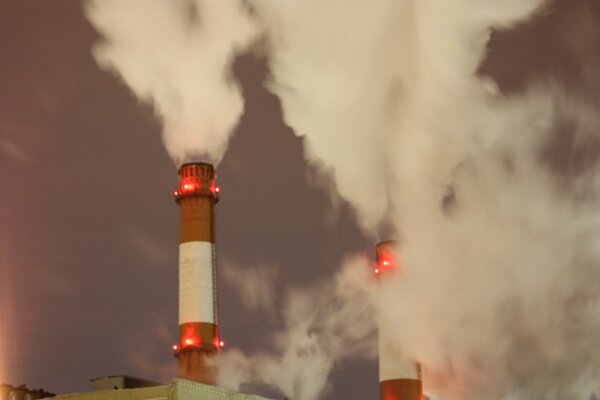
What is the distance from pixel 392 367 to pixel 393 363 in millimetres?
204

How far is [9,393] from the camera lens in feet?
174

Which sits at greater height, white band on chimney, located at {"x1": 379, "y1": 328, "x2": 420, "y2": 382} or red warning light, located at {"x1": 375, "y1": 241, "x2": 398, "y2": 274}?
red warning light, located at {"x1": 375, "y1": 241, "x2": 398, "y2": 274}

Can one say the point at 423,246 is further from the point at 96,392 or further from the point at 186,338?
the point at 96,392

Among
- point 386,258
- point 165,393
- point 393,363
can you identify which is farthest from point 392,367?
point 165,393

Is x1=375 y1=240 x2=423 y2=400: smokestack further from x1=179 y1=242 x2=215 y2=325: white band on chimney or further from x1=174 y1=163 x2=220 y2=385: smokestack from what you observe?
x1=179 y1=242 x2=215 y2=325: white band on chimney

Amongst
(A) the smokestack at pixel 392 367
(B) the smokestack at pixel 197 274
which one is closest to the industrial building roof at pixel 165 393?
(B) the smokestack at pixel 197 274

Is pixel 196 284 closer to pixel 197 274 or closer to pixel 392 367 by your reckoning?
pixel 197 274

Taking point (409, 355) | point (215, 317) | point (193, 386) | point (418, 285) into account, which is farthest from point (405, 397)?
point (193, 386)

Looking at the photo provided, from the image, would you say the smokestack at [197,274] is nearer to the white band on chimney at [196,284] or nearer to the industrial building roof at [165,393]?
the white band on chimney at [196,284]

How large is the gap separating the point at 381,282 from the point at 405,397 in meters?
5.68

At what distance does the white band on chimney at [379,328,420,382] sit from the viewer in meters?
63.1

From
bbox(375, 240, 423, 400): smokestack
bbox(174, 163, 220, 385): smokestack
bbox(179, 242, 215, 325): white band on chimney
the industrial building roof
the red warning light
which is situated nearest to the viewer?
the industrial building roof

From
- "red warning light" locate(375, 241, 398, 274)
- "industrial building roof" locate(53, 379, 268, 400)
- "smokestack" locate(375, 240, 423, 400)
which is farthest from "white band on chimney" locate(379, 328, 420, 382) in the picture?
"industrial building roof" locate(53, 379, 268, 400)

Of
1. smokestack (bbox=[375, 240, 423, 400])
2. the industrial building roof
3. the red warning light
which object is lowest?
the industrial building roof
